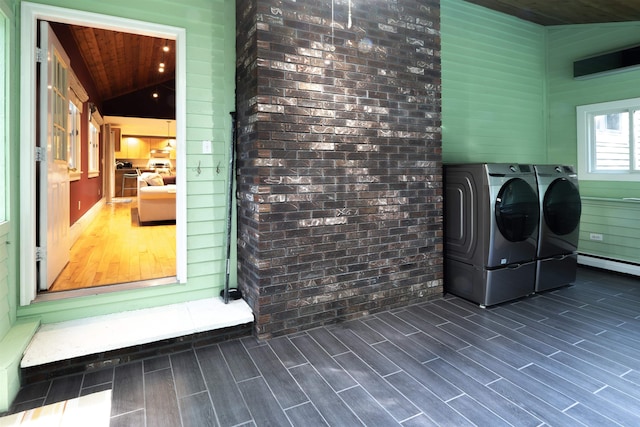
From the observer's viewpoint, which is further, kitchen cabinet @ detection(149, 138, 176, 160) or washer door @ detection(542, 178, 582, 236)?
kitchen cabinet @ detection(149, 138, 176, 160)

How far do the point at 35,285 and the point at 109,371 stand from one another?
0.87 m

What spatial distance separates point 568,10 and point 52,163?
5435 millimetres

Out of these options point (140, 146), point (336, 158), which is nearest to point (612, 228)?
point (336, 158)

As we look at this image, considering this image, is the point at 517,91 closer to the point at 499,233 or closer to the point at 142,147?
the point at 499,233

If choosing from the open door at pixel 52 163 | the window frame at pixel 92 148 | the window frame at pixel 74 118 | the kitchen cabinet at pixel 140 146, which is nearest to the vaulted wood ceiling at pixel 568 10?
the open door at pixel 52 163

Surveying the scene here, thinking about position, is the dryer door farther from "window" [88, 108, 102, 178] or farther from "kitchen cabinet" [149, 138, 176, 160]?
"kitchen cabinet" [149, 138, 176, 160]

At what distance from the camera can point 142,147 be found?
45.3ft

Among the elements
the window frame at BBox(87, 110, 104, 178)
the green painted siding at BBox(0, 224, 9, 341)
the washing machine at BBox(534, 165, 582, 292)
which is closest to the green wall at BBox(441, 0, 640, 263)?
the washing machine at BBox(534, 165, 582, 292)

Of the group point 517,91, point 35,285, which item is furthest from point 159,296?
point 517,91

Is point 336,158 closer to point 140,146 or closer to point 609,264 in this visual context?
point 609,264

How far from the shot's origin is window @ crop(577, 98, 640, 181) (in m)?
4.14

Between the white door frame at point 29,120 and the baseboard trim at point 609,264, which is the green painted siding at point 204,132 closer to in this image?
the white door frame at point 29,120

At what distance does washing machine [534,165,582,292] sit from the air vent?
1.53 metres

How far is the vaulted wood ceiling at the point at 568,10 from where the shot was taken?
3.73 m
